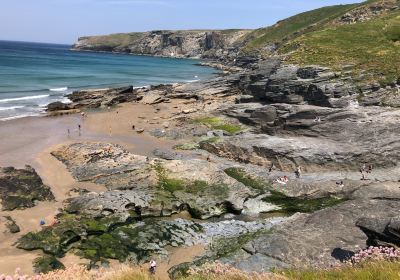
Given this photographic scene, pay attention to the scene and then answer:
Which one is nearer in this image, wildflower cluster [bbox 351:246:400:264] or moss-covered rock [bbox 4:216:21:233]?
wildflower cluster [bbox 351:246:400:264]

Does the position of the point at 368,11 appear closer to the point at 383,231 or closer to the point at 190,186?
the point at 190,186

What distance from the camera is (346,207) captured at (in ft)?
83.9

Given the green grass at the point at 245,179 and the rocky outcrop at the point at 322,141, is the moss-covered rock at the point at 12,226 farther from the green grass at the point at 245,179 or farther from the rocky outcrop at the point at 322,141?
the rocky outcrop at the point at 322,141

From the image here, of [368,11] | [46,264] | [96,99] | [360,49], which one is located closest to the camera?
[46,264]

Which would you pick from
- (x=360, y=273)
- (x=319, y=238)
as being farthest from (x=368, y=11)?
(x=360, y=273)

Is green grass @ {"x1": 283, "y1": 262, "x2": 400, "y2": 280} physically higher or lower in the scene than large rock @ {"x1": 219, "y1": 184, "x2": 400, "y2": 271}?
higher

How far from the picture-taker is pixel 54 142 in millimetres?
47125

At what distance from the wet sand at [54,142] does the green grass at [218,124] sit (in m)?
6.18

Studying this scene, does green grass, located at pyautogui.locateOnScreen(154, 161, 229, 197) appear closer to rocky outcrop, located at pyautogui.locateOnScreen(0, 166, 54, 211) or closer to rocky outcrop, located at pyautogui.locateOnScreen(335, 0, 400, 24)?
rocky outcrop, located at pyautogui.locateOnScreen(0, 166, 54, 211)

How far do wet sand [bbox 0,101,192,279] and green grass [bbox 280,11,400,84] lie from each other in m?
23.1

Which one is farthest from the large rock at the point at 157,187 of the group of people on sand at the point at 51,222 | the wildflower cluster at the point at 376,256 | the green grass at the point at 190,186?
the wildflower cluster at the point at 376,256

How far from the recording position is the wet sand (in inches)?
953

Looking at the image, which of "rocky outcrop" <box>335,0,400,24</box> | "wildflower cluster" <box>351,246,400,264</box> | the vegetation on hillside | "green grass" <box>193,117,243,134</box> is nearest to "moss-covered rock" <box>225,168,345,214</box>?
"green grass" <box>193,117,243,134</box>

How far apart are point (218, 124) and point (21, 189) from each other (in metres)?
27.5
